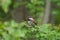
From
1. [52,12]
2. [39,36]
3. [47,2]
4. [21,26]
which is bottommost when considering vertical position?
[39,36]

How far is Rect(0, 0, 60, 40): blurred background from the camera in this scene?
Result: 4.04 meters

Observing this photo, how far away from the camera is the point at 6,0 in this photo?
23.2 ft

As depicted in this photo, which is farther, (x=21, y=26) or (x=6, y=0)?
(x=6, y=0)

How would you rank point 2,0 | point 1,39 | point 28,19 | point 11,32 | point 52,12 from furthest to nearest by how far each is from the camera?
point 52,12, point 2,0, point 11,32, point 1,39, point 28,19

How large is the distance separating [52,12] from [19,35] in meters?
3.72

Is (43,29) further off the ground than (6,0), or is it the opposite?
(6,0)

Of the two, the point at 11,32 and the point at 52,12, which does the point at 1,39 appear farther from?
the point at 52,12

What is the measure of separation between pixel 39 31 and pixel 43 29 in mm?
83

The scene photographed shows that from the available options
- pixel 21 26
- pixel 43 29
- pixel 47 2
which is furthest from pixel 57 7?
pixel 43 29

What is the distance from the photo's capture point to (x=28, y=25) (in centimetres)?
390

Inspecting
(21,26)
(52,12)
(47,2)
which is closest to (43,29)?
(21,26)

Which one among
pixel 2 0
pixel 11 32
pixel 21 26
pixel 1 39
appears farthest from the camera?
pixel 2 0

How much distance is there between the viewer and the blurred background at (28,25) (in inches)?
159

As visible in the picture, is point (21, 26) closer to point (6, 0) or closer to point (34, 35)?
point (6, 0)
